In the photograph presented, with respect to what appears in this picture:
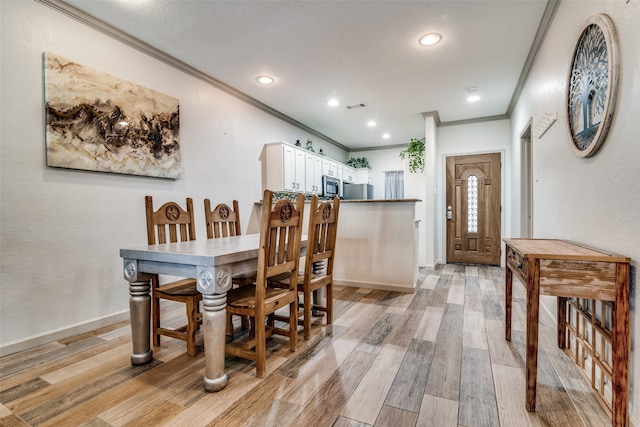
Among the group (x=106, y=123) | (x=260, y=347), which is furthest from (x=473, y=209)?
(x=106, y=123)

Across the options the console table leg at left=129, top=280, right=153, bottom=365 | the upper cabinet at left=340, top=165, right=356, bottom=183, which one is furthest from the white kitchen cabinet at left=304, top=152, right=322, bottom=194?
the console table leg at left=129, top=280, right=153, bottom=365

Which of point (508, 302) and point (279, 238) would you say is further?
point (508, 302)

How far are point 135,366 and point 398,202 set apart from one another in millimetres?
2856

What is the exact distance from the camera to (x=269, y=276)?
187 cm

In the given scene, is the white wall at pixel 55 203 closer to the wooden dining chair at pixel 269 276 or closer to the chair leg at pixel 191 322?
the chair leg at pixel 191 322

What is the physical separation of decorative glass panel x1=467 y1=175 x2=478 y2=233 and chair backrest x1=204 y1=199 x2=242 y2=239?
414 centimetres

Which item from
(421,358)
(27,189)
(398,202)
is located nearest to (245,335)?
(421,358)

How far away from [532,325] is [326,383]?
1076 millimetres

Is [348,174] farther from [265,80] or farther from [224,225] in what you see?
[224,225]

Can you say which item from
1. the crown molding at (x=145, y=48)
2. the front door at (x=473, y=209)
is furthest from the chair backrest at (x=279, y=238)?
the front door at (x=473, y=209)

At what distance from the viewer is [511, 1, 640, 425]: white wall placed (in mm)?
1308

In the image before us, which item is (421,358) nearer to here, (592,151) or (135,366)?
(592,151)

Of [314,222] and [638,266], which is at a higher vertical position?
[314,222]

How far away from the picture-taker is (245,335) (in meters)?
2.36
